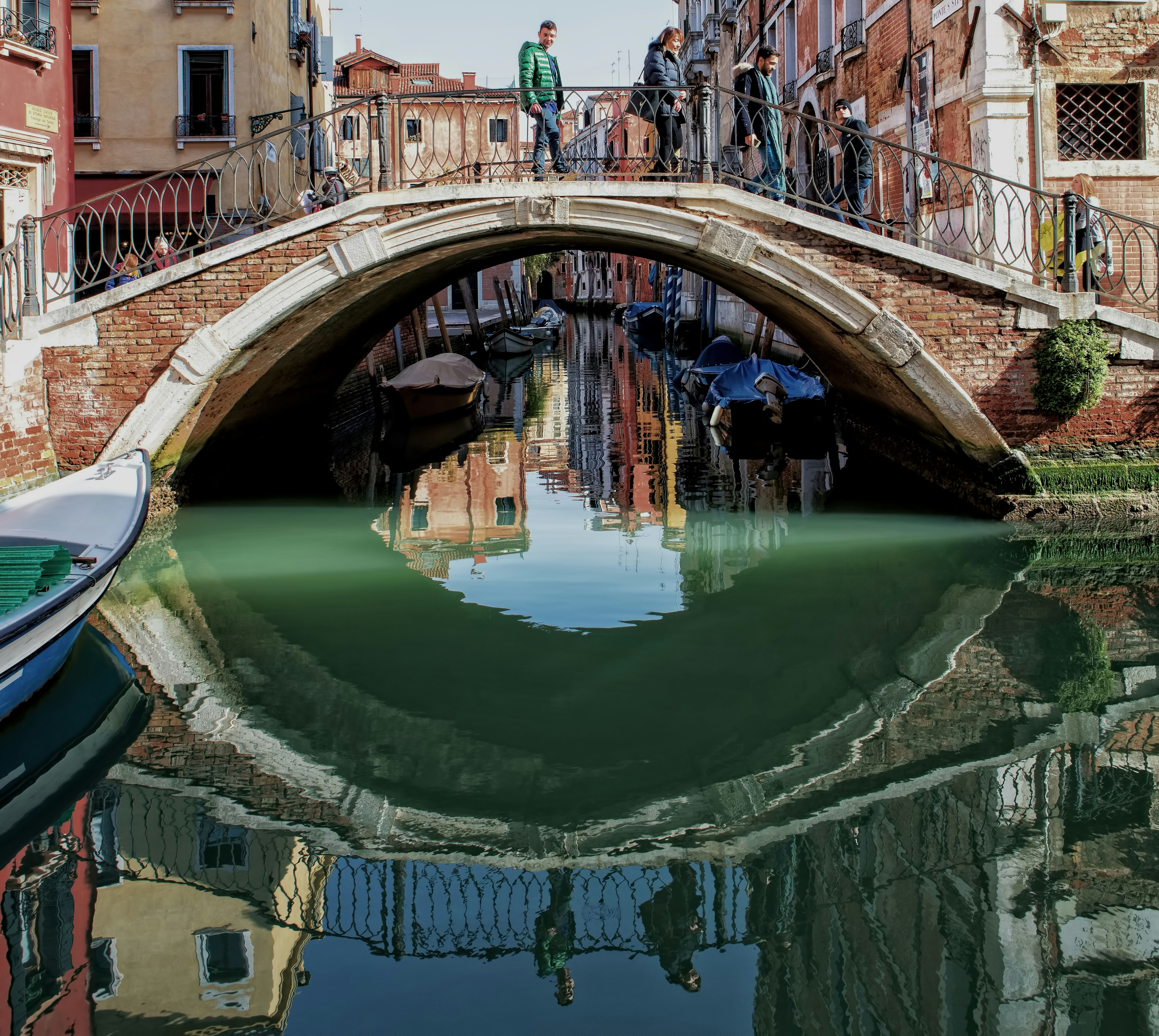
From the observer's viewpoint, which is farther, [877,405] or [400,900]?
[877,405]

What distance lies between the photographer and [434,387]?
13250mm

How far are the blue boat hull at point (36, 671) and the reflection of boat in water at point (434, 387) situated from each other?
8.32 metres

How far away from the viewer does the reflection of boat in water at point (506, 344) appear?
872 inches

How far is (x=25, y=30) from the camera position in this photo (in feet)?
31.9

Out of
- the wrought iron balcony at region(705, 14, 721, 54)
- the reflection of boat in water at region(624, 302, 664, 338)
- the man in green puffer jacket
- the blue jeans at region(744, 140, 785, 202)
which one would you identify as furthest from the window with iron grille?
the reflection of boat in water at region(624, 302, 664, 338)

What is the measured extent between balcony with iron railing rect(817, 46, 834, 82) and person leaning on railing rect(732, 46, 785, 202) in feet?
15.3

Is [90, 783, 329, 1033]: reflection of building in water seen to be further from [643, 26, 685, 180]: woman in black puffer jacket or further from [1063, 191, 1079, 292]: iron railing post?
[1063, 191, 1079, 292]: iron railing post

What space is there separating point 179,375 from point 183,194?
670 cm

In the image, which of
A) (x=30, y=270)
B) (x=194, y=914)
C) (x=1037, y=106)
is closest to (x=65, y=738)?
(x=194, y=914)

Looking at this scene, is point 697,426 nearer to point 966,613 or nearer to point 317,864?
point 966,613

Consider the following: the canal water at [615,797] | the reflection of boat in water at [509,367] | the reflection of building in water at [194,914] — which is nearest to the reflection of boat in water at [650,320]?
the reflection of boat in water at [509,367]

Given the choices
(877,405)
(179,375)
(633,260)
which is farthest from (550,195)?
(633,260)

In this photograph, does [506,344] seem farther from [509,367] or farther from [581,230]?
[581,230]

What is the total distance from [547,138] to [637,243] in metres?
0.83
